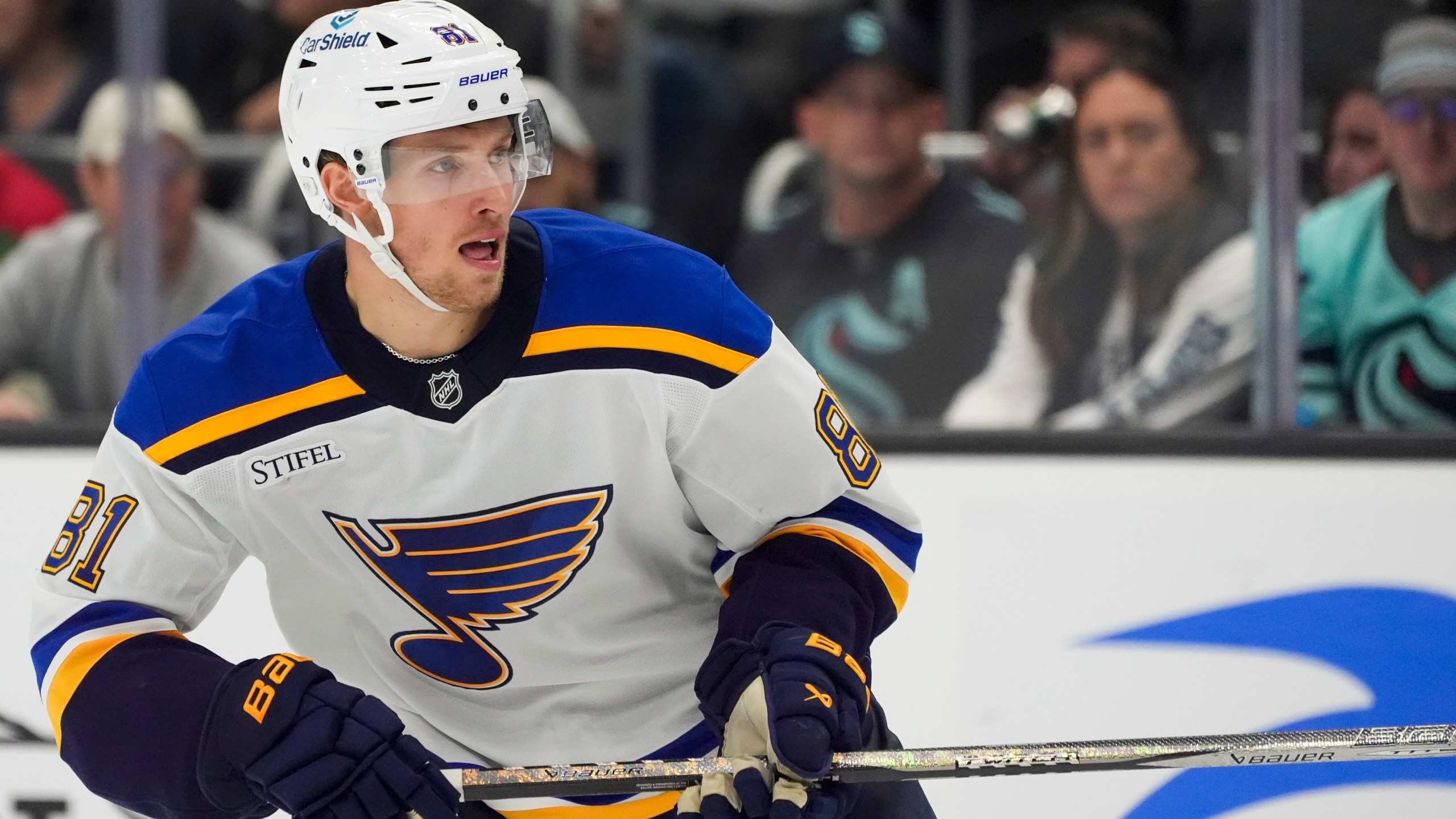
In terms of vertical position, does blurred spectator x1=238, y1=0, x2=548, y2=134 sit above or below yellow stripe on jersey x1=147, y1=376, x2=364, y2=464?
above

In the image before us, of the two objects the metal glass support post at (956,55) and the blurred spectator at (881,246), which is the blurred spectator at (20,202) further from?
the metal glass support post at (956,55)

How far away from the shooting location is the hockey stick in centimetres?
161

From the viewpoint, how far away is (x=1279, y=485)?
250 cm

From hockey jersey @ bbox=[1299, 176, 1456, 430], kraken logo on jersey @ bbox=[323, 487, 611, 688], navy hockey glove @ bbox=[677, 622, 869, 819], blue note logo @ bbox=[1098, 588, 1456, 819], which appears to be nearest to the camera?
navy hockey glove @ bbox=[677, 622, 869, 819]

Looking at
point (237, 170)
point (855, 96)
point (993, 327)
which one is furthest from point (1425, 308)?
point (237, 170)

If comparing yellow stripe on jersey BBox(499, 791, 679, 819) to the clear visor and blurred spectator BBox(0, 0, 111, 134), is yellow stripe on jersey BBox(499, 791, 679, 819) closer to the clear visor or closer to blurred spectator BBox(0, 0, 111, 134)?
the clear visor

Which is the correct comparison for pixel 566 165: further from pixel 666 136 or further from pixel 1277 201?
pixel 1277 201

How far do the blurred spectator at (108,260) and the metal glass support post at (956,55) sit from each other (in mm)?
1275

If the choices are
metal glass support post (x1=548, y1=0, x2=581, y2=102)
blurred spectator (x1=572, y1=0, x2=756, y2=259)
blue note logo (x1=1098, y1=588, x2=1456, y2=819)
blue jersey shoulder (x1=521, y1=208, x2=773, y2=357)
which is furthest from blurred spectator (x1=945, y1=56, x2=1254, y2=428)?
blue jersey shoulder (x1=521, y1=208, x2=773, y2=357)

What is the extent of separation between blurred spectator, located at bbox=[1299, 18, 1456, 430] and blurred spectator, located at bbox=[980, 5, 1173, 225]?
17.8 inches

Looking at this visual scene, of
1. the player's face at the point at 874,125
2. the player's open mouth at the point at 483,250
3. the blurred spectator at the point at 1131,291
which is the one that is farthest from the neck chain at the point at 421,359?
the player's face at the point at 874,125

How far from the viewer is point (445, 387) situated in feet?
5.60

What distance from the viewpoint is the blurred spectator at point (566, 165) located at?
9.96 feet

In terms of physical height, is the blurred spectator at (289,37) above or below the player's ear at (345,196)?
above
